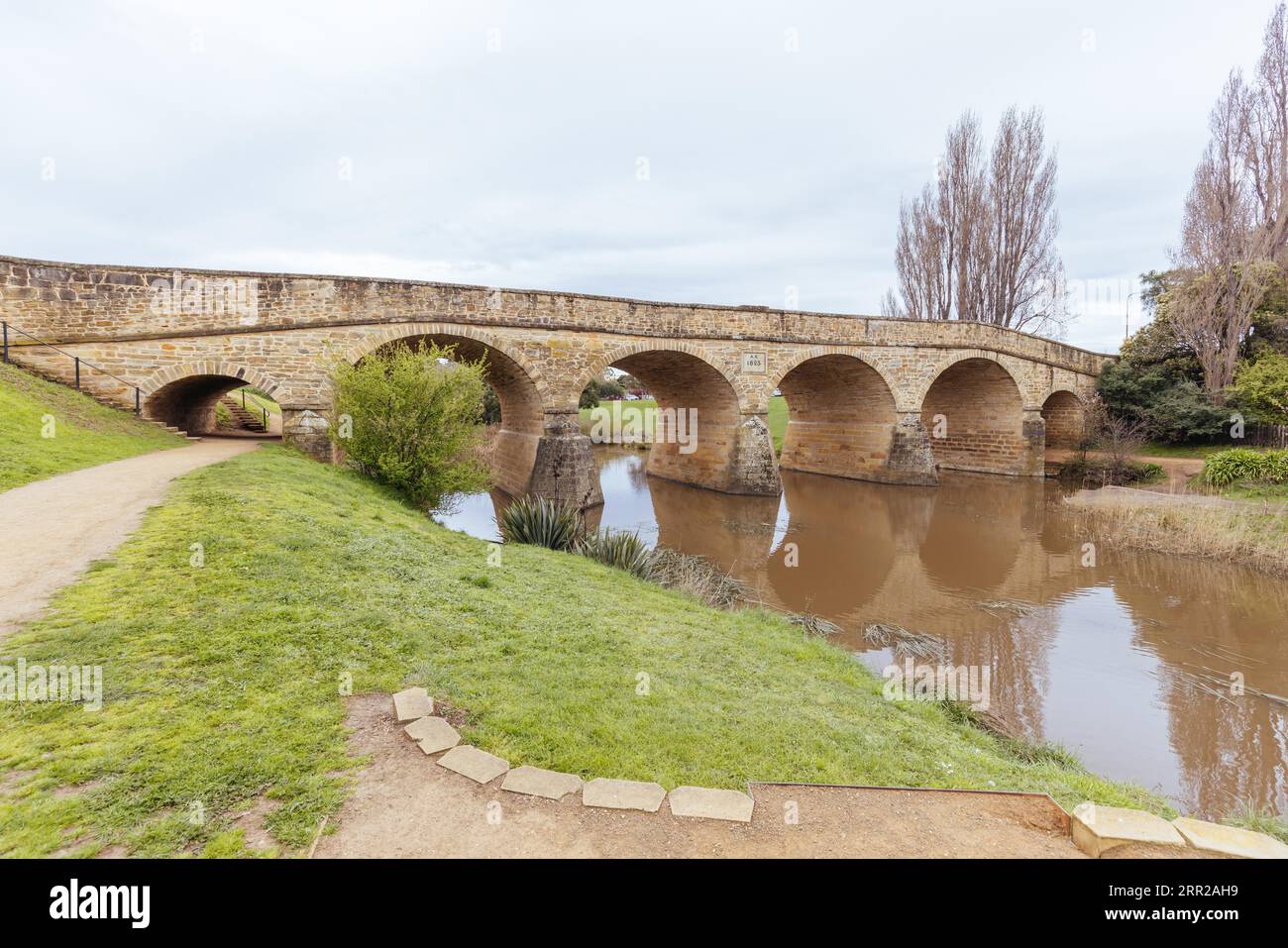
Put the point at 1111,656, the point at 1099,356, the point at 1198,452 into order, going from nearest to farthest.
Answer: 1. the point at 1111,656
2. the point at 1198,452
3. the point at 1099,356

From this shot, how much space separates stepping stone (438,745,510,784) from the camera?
109 inches

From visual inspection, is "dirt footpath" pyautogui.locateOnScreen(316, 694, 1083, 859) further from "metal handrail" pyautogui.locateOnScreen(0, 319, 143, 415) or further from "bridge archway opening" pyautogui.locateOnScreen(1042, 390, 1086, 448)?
"bridge archway opening" pyautogui.locateOnScreen(1042, 390, 1086, 448)

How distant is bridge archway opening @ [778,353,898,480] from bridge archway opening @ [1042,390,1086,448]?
28.8 ft

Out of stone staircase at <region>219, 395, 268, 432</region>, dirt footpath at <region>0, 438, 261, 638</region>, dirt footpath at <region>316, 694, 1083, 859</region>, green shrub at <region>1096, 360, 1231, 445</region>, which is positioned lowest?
dirt footpath at <region>316, 694, 1083, 859</region>

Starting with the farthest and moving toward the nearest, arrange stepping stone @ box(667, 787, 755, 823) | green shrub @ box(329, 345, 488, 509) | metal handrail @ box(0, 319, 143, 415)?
metal handrail @ box(0, 319, 143, 415)
green shrub @ box(329, 345, 488, 509)
stepping stone @ box(667, 787, 755, 823)

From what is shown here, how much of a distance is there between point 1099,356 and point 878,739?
27939 mm

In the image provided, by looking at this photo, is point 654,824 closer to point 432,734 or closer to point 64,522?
point 432,734

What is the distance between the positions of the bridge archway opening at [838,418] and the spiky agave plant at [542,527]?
12.4 metres

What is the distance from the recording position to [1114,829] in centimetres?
252

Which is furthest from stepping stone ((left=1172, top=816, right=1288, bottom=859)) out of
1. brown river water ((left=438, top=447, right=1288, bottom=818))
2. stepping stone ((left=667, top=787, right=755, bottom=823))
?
brown river water ((left=438, top=447, right=1288, bottom=818))
